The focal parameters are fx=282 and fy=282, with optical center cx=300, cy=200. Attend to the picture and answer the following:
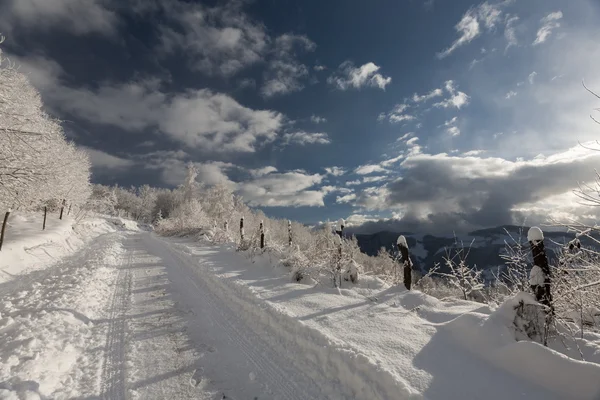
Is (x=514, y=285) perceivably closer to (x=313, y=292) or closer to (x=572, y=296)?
(x=572, y=296)

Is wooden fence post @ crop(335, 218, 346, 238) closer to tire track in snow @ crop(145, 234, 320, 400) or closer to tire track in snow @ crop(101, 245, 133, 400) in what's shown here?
tire track in snow @ crop(145, 234, 320, 400)

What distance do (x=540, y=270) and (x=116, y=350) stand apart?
7.15m

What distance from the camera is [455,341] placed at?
4.79m

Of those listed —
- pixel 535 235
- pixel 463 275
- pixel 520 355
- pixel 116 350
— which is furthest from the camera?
pixel 463 275

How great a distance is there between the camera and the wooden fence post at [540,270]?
4523 millimetres

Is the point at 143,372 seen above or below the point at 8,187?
below

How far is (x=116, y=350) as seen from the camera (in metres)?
4.71

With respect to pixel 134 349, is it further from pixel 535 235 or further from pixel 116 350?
pixel 535 235

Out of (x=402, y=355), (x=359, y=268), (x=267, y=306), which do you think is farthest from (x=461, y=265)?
(x=267, y=306)

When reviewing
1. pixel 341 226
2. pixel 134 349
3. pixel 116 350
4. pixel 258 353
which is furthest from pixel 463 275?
pixel 116 350

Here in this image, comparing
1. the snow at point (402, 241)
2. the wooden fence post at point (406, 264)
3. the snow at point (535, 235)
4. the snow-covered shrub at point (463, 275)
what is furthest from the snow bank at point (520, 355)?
the snow-covered shrub at point (463, 275)

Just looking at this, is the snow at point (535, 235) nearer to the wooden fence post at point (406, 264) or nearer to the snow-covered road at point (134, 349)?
the wooden fence post at point (406, 264)

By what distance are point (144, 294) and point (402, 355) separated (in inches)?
268

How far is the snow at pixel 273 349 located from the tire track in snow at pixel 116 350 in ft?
0.07
